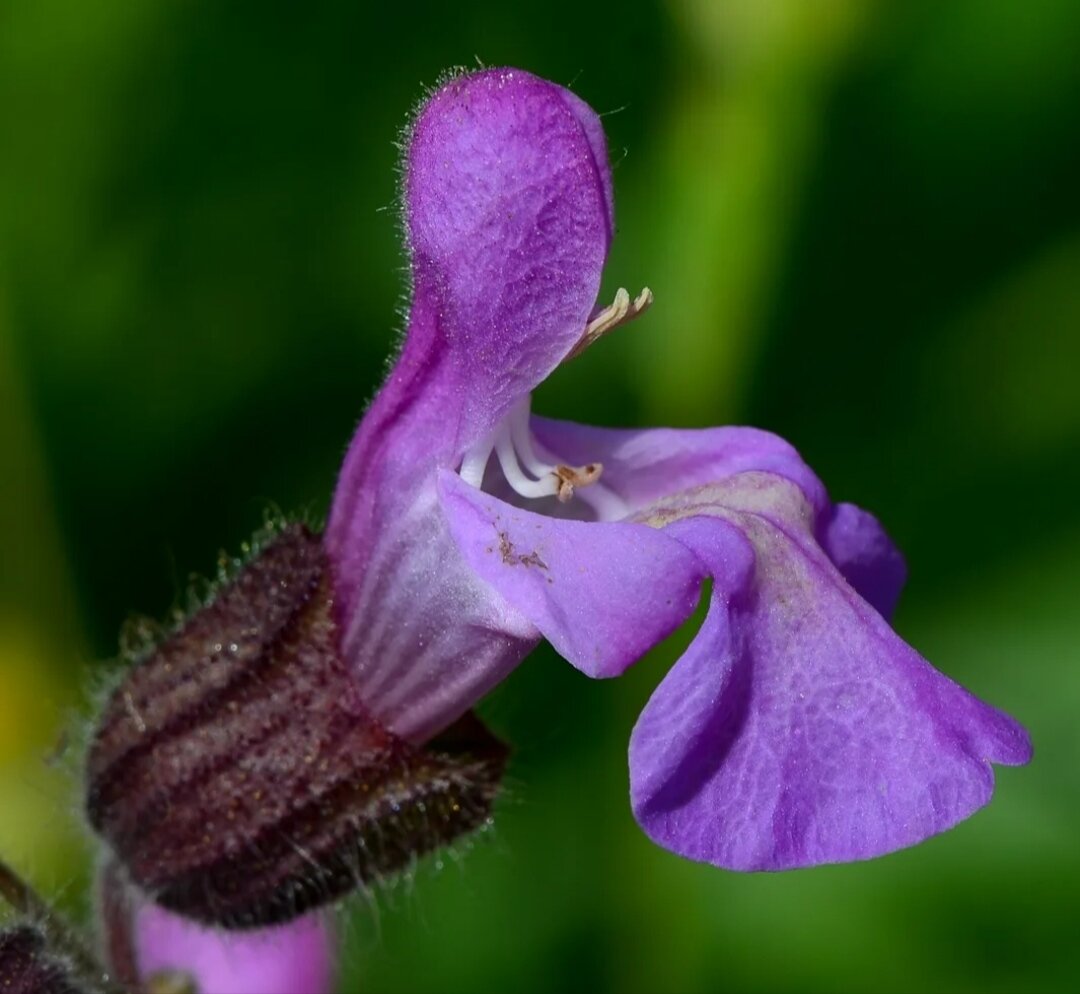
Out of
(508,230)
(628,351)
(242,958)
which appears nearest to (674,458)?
(508,230)

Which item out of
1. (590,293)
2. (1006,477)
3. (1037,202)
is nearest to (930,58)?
(1037,202)

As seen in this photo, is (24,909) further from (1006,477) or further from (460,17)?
(1006,477)

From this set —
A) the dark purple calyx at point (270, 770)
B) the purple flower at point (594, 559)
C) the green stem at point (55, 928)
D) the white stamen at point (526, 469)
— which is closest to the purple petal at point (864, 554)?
the purple flower at point (594, 559)

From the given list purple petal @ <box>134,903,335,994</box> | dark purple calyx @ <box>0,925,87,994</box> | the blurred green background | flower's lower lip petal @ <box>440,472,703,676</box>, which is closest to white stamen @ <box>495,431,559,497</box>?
flower's lower lip petal @ <box>440,472,703,676</box>

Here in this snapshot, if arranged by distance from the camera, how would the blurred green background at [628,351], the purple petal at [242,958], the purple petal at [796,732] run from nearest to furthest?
the purple petal at [796,732], the purple petal at [242,958], the blurred green background at [628,351]

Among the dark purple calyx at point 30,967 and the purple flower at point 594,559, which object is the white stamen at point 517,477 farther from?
the dark purple calyx at point 30,967

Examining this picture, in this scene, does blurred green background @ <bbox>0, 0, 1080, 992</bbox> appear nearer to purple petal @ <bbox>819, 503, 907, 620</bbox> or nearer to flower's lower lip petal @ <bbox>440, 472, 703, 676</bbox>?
purple petal @ <bbox>819, 503, 907, 620</bbox>

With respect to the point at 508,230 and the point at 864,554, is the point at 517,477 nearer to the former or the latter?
the point at 508,230
